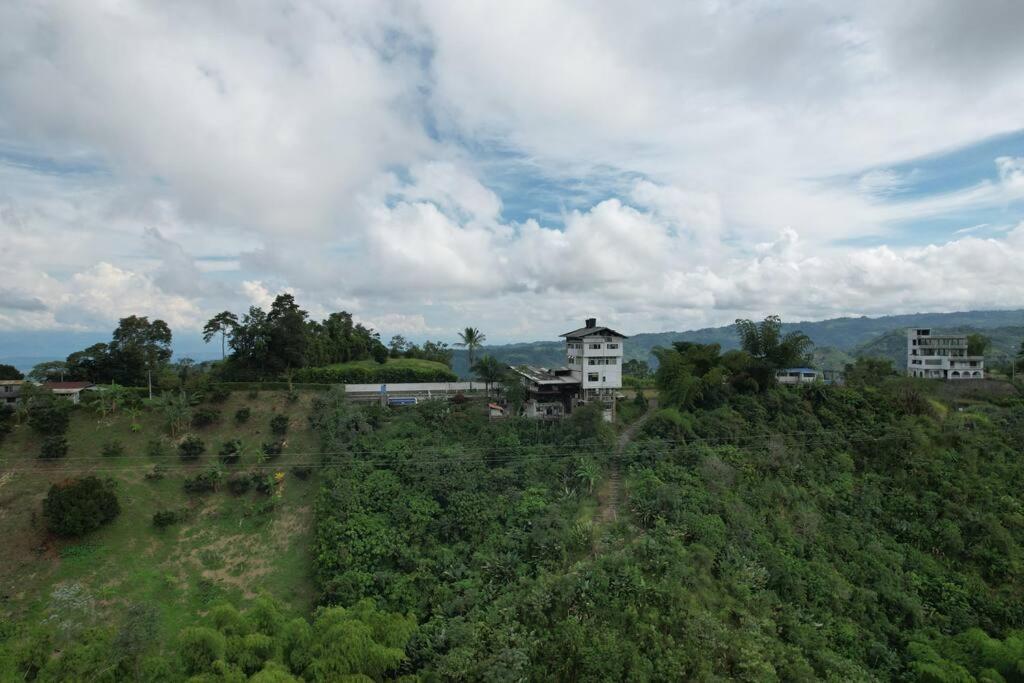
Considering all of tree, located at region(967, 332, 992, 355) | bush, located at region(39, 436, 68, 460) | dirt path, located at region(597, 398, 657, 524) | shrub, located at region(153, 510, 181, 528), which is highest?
tree, located at region(967, 332, 992, 355)

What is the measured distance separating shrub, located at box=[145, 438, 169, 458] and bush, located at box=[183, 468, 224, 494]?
303 centimetres

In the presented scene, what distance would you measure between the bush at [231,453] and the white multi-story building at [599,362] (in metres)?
19.5

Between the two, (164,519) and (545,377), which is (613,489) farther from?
(164,519)

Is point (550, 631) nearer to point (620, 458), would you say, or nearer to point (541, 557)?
point (541, 557)

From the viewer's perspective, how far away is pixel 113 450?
2466 cm

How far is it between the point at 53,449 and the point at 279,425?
1007cm

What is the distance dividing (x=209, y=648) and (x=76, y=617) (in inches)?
268

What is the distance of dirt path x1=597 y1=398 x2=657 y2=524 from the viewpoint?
21.1 m

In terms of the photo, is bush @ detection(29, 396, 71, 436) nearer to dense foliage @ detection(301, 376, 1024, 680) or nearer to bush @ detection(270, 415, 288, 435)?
bush @ detection(270, 415, 288, 435)

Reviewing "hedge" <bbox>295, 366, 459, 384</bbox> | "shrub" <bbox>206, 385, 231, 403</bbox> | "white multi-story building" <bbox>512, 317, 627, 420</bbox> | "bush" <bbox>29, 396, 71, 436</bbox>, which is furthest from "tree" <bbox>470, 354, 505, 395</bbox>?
"bush" <bbox>29, 396, 71, 436</bbox>

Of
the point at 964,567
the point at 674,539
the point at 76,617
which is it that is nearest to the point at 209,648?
the point at 76,617

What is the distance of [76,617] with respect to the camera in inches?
621

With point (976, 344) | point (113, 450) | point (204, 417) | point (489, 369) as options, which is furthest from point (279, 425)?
point (976, 344)

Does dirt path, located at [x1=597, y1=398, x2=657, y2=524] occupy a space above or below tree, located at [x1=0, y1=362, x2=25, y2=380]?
below
